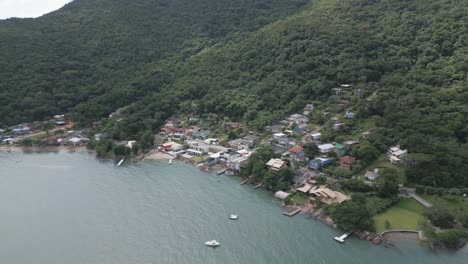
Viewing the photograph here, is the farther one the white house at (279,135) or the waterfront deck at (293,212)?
the white house at (279,135)

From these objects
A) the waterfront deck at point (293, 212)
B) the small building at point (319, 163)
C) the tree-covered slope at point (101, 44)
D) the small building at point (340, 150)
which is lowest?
the waterfront deck at point (293, 212)

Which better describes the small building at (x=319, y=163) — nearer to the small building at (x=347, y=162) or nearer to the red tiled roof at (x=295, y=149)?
the small building at (x=347, y=162)

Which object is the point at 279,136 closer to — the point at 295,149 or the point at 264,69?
the point at 295,149

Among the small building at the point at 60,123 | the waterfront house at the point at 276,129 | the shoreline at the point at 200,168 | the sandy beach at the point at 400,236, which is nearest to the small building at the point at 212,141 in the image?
the shoreline at the point at 200,168

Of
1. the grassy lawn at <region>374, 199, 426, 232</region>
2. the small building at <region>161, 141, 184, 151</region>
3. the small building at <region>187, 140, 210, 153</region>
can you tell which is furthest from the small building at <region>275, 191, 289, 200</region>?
the small building at <region>161, 141, 184, 151</region>

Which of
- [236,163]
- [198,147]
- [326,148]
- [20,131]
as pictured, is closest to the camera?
[326,148]

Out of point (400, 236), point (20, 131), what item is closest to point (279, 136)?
point (400, 236)

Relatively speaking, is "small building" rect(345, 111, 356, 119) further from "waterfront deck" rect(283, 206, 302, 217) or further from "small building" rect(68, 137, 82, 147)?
"small building" rect(68, 137, 82, 147)
